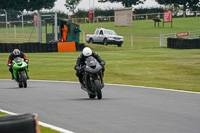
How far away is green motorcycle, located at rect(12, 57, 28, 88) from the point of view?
49.8ft

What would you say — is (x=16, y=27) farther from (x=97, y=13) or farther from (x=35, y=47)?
(x=97, y=13)

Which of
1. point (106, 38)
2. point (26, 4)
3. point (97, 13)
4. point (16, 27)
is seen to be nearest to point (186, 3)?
point (97, 13)

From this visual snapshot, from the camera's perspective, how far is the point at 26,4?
88.1 m

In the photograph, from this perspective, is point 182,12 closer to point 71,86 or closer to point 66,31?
point 66,31

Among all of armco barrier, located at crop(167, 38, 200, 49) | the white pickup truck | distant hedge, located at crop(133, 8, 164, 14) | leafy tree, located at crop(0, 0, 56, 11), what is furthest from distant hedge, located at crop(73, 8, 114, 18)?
armco barrier, located at crop(167, 38, 200, 49)

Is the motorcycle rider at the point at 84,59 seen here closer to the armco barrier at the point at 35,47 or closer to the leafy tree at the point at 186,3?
the armco barrier at the point at 35,47

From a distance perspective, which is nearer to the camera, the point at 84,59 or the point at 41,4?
the point at 84,59

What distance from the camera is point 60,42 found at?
3569cm

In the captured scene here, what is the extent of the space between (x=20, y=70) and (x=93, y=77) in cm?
437

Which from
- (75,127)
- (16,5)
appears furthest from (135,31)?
(75,127)

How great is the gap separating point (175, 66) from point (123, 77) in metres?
4.37

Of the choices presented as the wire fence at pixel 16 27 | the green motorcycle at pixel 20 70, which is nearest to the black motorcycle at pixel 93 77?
the green motorcycle at pixel 20 70

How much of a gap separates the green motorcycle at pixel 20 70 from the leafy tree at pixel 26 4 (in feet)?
229

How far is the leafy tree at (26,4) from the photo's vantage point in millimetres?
84188
